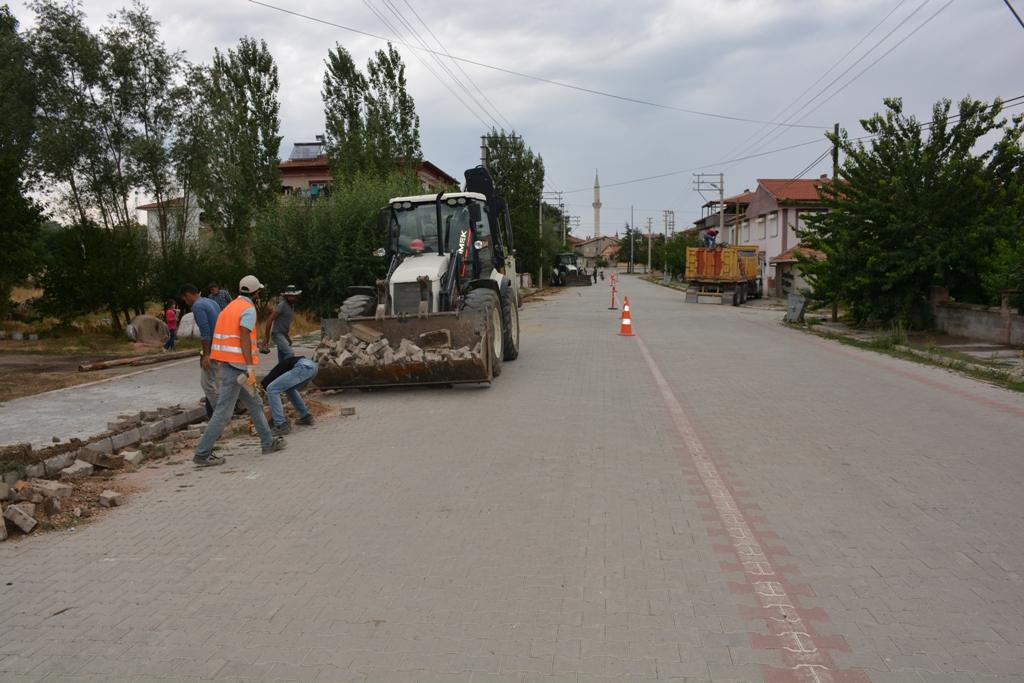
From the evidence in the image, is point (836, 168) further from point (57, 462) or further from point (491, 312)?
point (57, 462)

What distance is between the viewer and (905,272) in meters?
19.3

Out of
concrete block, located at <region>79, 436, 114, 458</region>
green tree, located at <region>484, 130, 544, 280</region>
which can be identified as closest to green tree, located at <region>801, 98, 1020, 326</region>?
concrete block, located at <region>79, 436, 114, 458</region>

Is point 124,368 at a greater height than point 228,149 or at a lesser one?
lesser

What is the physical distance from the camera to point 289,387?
8789 mm

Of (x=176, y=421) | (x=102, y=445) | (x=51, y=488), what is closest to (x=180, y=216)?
(x=176, y=421)

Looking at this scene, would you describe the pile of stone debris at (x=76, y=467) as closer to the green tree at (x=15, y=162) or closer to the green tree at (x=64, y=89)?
the green tree at (x=15, y=162)

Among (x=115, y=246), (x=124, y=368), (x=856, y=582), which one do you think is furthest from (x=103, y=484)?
(x=115, y=246)

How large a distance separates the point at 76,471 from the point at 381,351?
497 centimetres

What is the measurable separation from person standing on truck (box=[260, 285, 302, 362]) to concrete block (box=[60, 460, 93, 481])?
9.76 ft

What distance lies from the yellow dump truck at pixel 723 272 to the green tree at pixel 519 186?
14487 mm

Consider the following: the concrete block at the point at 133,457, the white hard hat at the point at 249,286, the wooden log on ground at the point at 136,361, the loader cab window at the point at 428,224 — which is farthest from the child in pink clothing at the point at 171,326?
the white hard hat at the point at 249,286

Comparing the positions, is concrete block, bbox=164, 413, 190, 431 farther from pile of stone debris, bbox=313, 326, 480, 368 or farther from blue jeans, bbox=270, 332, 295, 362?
pile of stone debris, bbox=313, 326, 480, 368

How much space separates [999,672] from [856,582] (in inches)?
39.1

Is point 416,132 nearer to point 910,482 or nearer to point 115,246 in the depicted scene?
point 115,246
